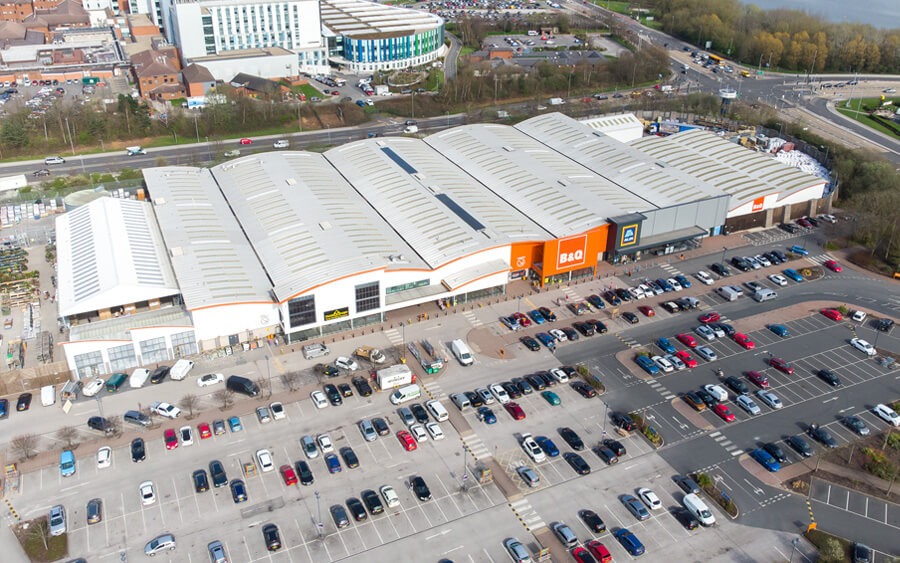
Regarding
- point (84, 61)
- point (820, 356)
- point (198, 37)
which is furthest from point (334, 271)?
point (84, 61)

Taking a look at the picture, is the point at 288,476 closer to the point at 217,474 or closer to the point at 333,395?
the point at 217,474

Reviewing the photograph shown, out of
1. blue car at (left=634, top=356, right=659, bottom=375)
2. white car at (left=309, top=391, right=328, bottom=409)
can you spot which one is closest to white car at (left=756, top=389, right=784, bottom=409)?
blue car at (left=634, top=356, right=659, bottom=375)

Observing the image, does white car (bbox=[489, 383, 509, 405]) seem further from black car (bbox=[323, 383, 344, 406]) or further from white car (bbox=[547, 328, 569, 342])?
black car (bbox=[323, 383, 344, 406])

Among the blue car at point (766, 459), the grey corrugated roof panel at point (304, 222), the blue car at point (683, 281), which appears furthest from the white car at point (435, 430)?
the blue car at point (683, 281)

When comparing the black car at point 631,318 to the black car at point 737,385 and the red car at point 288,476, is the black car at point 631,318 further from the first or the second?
the red car at point 288,476

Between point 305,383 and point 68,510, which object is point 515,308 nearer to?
point 305,383

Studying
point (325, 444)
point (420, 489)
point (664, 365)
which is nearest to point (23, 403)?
Answer: point (325, 444)
